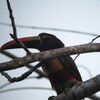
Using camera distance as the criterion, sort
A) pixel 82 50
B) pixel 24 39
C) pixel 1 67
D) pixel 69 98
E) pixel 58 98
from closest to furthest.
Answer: pixel 1 67 → pixel 82 50 → pixel 69 98 → pixel 58 98 → pixel 24 39

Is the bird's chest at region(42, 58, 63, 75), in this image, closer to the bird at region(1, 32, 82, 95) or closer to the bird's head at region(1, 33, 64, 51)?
the bird at region(1, 32, 82, 95)

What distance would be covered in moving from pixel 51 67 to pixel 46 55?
1.79m

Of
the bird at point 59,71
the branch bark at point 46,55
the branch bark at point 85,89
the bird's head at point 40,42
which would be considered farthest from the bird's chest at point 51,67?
the branch bark at point 46,55

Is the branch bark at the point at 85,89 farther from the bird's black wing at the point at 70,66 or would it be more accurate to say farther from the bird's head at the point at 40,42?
the bird's black wing at the point at 70,66

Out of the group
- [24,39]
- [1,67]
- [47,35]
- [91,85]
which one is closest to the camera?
[1,67]

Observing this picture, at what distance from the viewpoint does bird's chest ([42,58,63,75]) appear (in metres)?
3.77

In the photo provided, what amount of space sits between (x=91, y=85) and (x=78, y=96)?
0.17 meters

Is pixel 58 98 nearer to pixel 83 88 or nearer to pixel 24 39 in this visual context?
pixel 83 88

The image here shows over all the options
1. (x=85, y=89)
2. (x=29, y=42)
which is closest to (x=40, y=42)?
(x=29, y=42)

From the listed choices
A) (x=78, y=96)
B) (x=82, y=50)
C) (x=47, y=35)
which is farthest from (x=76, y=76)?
(x=82, y=50)

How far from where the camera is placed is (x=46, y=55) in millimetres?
1984

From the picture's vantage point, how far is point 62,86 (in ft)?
12.4

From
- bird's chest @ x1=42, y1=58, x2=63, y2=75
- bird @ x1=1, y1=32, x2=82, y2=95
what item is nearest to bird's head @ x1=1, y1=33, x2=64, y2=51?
bird @ x1=1, y1=32, x2=82, y2=95

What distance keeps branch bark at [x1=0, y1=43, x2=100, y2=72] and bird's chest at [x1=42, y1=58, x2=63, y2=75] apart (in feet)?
5.68
